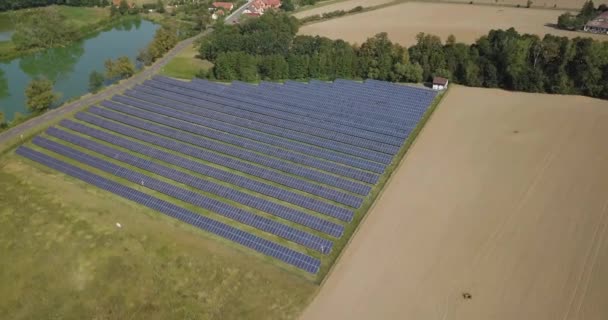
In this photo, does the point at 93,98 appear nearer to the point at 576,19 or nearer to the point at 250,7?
the point at 250,7

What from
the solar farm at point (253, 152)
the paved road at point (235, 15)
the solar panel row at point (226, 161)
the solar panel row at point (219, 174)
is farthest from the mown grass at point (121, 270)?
the paved road at point (235, 15)

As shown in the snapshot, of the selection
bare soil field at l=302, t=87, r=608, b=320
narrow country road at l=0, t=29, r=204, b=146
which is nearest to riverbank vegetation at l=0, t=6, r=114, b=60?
narrow country road at l=0, t=29, r=204, b=146

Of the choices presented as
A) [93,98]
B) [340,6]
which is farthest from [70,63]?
[340,6]

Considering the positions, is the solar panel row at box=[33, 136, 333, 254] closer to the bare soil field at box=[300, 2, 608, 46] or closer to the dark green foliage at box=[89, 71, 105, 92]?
the dark green foliage at box=[89, 71, 105, 92]

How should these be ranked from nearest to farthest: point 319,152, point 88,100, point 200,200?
point 200,200, point 319,152, point 88,100

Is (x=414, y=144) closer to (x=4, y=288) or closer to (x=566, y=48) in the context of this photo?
A: (x=566, y=48)

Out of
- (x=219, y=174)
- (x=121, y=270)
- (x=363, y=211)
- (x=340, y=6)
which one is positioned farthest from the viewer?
(x=340, y=6)
